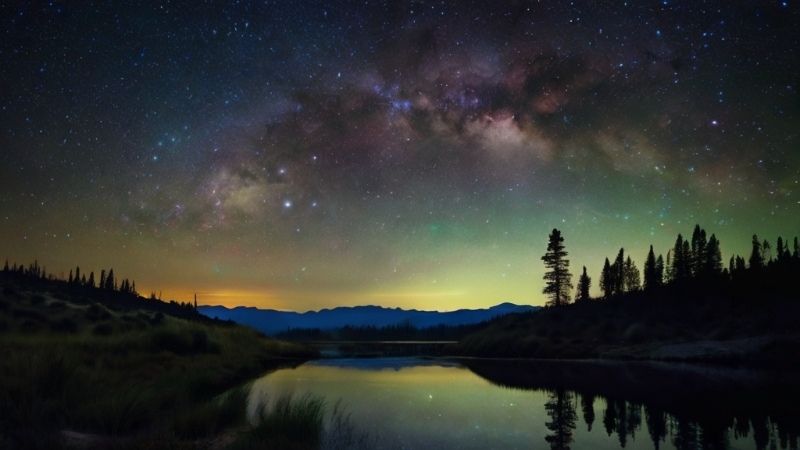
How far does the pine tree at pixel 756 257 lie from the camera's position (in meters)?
80.8

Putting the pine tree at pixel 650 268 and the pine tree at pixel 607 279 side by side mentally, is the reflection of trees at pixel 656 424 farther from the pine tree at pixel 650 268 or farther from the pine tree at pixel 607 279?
the pine tree at pixel 607 279

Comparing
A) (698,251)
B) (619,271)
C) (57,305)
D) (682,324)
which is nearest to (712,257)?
(698,251)

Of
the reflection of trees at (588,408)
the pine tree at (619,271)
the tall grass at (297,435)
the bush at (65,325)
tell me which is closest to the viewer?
the tall grass at (297,435)

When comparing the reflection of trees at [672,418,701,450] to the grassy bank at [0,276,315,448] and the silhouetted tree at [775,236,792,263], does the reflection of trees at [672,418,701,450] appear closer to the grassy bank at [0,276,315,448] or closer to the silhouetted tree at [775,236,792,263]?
the grassy bank at [0,276,315,448]

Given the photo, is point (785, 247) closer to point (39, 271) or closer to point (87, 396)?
point (87, 396)

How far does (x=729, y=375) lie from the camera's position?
109 ft

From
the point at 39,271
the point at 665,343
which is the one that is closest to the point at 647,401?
the point at 665,343

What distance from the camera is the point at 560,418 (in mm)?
19328

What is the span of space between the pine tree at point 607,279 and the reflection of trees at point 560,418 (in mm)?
→ 87696

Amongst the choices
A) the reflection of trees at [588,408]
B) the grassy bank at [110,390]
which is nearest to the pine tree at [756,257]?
the reflection of trees at [588,408]

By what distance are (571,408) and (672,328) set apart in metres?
42.4

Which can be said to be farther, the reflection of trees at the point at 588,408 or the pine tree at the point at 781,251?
the pine tree at the point at 781,251

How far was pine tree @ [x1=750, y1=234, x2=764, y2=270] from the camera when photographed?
8081 cm

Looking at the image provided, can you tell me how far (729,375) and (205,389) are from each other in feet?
97.9
